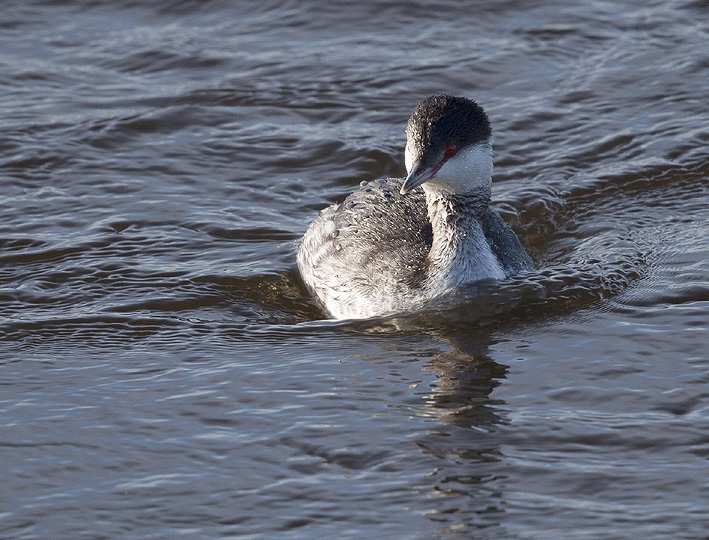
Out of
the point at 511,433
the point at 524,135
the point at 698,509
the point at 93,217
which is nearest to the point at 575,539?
the point at 698,509

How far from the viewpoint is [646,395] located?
302 inches

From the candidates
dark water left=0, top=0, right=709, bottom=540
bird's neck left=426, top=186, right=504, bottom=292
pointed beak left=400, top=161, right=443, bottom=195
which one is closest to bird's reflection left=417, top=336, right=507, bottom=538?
dark water left=0, top=0, right=709, bottom=540

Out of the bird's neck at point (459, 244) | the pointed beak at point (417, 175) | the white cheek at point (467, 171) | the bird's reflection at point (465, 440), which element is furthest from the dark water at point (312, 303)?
the pointed beak at point (417, 175)

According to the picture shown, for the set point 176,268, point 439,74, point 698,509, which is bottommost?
point 698,509

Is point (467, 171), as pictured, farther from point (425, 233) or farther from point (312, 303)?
point (312, 303)

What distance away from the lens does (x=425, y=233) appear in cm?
969

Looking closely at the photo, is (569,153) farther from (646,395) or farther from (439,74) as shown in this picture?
(646,395)

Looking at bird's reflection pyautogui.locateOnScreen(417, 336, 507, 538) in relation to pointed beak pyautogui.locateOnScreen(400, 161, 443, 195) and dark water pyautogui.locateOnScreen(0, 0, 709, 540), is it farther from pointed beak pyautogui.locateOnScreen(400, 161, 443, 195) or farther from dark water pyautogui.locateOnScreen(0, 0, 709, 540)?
pointed beak pyautogui.locateOnScreen(400, 161, 443, 195)

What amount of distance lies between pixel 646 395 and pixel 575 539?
184 centimetres

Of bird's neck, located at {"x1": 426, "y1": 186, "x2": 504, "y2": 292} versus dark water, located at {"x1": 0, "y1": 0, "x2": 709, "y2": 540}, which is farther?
bird's neck, located at {"x1": 426, "y1": 186, "x2": 504, "y2": 292}

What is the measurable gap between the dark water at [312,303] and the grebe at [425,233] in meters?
0.23

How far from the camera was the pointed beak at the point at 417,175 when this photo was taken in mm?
8789

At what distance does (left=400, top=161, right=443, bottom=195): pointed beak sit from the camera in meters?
8.79

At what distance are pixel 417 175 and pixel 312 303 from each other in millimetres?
1852
